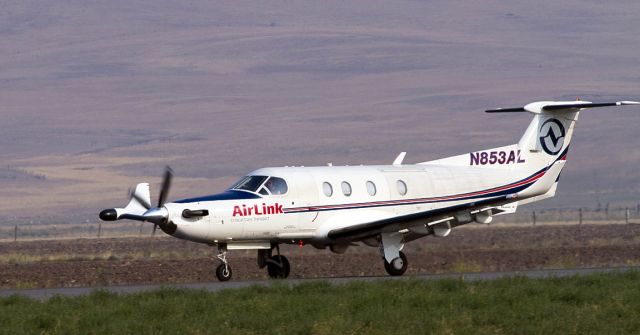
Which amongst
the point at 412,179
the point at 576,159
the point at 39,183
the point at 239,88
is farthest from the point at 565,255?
the point at 239,88

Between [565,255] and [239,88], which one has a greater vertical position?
[239,88]

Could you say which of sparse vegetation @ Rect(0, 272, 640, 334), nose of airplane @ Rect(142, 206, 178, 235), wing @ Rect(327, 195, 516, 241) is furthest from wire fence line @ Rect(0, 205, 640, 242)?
sparse vegetation @ Rect(0, 272, 640, 334)

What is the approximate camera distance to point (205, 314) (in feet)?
73.4

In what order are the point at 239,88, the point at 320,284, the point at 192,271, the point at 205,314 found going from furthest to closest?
the point at 239,88, the point at 192,271, the point at 320,284, the point at 205,314

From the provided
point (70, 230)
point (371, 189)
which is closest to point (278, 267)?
point (371, 189)

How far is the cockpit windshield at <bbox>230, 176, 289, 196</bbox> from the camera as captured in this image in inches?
1277

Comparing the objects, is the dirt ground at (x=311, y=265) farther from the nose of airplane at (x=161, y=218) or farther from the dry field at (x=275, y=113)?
the dry field at (x=275, y=113)

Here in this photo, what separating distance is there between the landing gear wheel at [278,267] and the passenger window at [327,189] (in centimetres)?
198

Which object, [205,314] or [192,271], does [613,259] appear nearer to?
[192,271]

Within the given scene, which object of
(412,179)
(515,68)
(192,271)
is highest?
(515,68)

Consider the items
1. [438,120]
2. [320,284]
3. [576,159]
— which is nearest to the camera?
[320,284]

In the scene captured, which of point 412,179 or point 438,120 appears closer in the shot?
point 412,179

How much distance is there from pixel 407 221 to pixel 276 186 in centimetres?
303

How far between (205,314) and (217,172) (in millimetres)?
118685
